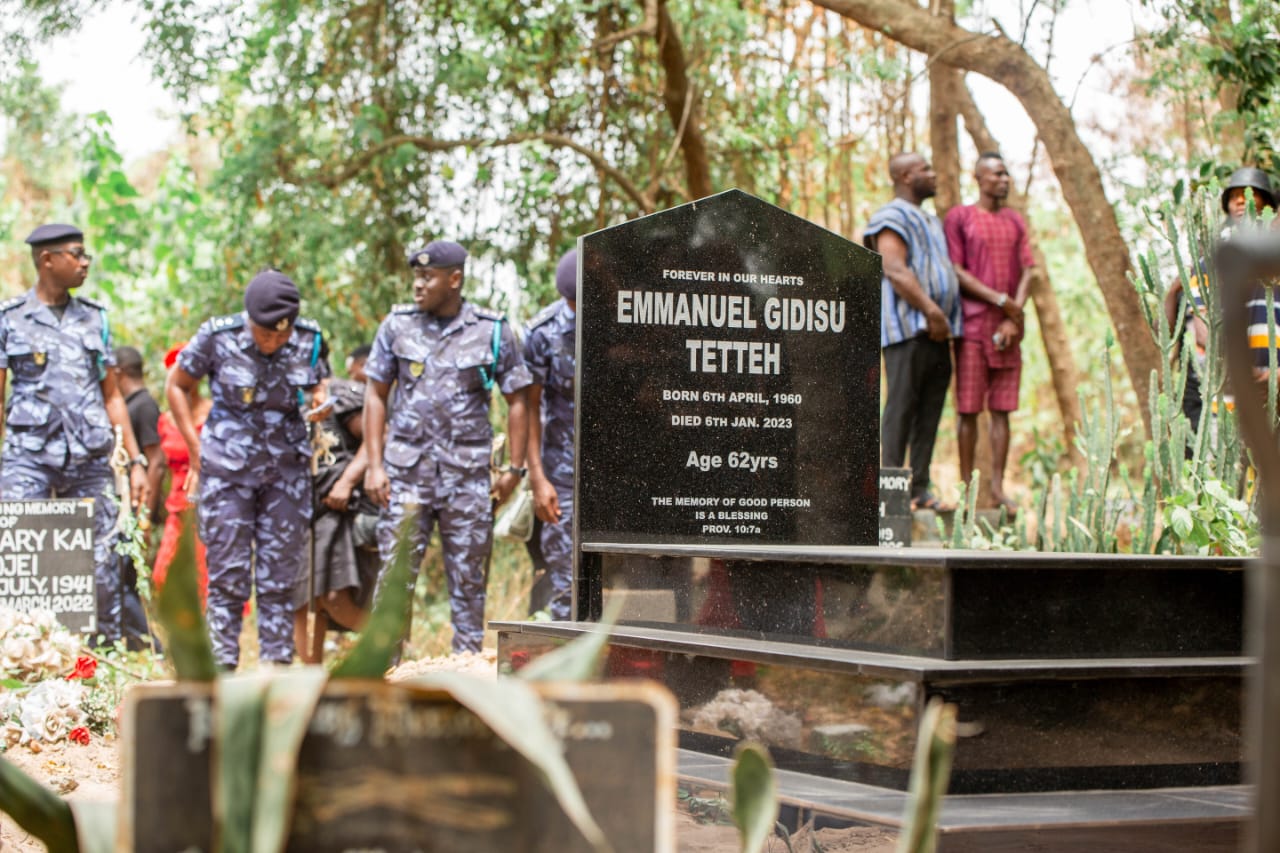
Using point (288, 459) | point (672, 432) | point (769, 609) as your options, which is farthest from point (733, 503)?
point (288, 459)

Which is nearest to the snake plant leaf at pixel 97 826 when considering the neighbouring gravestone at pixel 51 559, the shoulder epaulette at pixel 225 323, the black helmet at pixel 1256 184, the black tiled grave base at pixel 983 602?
the black tiled grave base at pixel 983 602

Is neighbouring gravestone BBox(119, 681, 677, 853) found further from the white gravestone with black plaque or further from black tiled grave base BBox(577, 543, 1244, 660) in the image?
the white gravestone with black plaque

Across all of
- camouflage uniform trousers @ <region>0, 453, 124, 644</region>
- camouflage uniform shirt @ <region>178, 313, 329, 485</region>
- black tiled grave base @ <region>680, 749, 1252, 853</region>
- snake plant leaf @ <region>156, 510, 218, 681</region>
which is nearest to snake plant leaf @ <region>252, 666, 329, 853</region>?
snake plant leaf @ <region>156, 510, 218, 681</region>

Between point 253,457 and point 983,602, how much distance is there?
4.82 metres

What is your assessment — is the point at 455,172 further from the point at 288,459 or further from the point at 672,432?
the point at 672,432

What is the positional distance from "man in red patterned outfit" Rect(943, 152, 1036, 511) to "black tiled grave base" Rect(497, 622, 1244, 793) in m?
5.34

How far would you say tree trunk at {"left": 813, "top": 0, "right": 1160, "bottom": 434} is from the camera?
8211 millimetres

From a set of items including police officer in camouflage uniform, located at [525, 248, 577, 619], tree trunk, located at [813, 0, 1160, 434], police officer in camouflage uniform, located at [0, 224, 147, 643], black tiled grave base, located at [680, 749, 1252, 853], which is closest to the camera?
black tiled grave base, located at [680, 749, 1252, 853]

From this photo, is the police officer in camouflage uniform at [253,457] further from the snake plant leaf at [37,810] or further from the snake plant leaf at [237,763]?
the snake plant leaf at [237,763]

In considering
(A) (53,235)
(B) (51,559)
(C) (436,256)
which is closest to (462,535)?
(C) (436,256)

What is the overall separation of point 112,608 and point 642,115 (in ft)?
19.1

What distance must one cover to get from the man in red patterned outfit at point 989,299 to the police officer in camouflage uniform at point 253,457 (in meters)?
3.67

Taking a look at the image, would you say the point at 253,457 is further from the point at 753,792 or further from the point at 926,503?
the point at 753,792

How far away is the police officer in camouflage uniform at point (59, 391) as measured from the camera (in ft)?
25.4
